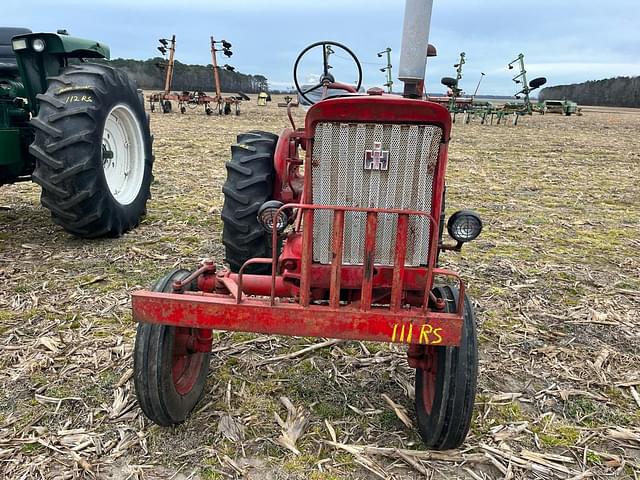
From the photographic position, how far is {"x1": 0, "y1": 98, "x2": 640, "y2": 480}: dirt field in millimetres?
2525

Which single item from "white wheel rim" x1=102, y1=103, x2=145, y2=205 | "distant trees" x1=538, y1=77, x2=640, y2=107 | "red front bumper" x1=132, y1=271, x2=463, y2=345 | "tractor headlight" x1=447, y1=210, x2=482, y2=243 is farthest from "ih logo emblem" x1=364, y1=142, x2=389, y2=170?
"distant trees" x1=538, y1=77, x2=640, y2=107

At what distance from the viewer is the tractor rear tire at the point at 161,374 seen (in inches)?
98.4

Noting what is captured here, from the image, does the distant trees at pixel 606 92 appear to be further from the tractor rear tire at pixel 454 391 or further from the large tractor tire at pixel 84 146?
the tractor rear tire at pixel 454 391

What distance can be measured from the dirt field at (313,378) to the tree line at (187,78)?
48472 mm

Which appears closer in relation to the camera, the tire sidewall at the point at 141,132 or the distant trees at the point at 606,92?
the tire sidewall at the point at 141,132

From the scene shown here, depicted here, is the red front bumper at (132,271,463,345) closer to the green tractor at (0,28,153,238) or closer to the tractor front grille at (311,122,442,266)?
the tractor front grille at (311,122,442,266)

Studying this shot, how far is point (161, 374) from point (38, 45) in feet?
12.8

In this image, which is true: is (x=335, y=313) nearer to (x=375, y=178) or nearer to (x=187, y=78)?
(x=375, y=178)

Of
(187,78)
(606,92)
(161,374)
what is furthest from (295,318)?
(606,92)

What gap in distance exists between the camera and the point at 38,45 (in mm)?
5031

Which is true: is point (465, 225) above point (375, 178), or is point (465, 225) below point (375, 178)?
below

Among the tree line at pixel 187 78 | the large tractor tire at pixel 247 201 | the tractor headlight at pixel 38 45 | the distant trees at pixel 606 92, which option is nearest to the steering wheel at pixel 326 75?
the large tractor tire at pixel 247 201

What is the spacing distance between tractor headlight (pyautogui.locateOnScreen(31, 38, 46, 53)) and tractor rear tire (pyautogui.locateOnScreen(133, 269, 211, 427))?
135 inches

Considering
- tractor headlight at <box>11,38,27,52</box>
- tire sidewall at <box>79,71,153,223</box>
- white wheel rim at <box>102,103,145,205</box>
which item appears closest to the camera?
tire sidewall at <box>79,71,153,223</box>
